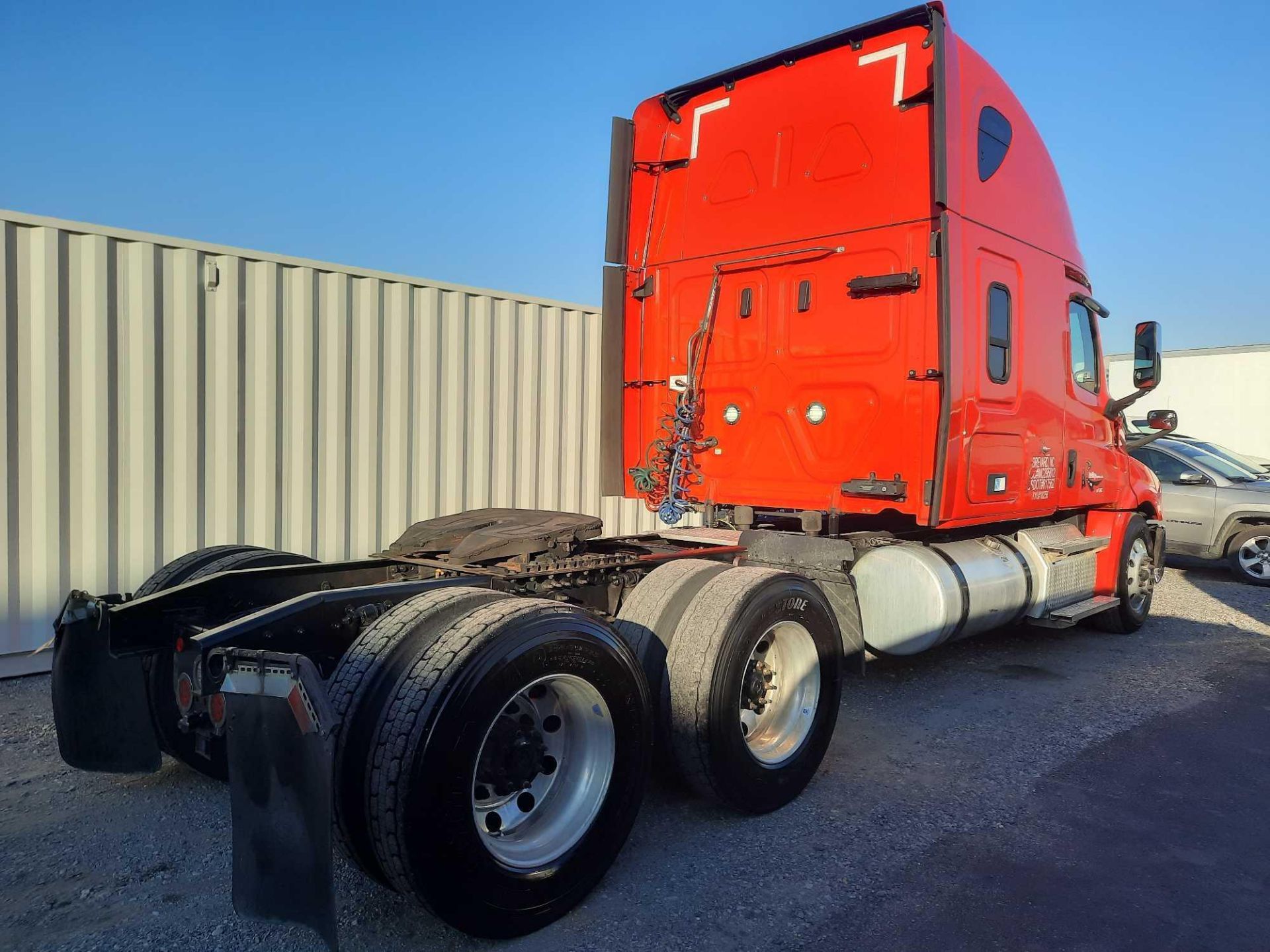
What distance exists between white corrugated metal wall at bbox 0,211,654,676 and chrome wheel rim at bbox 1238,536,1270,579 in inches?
341

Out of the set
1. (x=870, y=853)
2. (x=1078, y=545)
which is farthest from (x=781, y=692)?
(x=1078, y=545)

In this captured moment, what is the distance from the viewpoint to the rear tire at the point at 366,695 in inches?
96.1

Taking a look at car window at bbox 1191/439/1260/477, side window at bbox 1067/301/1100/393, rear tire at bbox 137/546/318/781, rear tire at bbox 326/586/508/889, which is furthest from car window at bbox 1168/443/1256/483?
rear tire at bbox 326/586/508/889

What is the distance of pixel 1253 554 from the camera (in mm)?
10594

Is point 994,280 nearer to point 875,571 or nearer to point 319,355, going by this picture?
point 875,571

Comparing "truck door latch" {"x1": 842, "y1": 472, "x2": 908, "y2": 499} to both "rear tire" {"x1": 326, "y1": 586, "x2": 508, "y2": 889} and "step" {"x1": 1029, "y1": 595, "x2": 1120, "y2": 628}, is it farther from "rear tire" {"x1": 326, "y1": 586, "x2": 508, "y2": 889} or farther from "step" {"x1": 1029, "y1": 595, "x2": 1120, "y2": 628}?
"rear tire" {"x1": 326, "y1": 586, "x2": 508, "y2": 889}

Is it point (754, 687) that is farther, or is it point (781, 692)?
point (781, 692)

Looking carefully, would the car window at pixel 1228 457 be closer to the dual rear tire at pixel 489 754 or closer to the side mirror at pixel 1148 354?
the side mirror at pixel 1148 354

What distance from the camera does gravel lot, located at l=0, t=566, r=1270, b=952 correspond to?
9.03 ft

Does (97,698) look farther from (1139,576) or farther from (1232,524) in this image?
(1232,524)

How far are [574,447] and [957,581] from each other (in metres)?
4.16

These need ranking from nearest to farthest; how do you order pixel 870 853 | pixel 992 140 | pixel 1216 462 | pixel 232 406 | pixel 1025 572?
pixel 870 853, pixel 992 140, pixel 1025 572, pixel 232 406, pixel 1216 462

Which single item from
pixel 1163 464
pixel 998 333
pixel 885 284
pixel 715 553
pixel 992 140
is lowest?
pixel 715 553

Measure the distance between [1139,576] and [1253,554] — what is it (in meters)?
4.48
